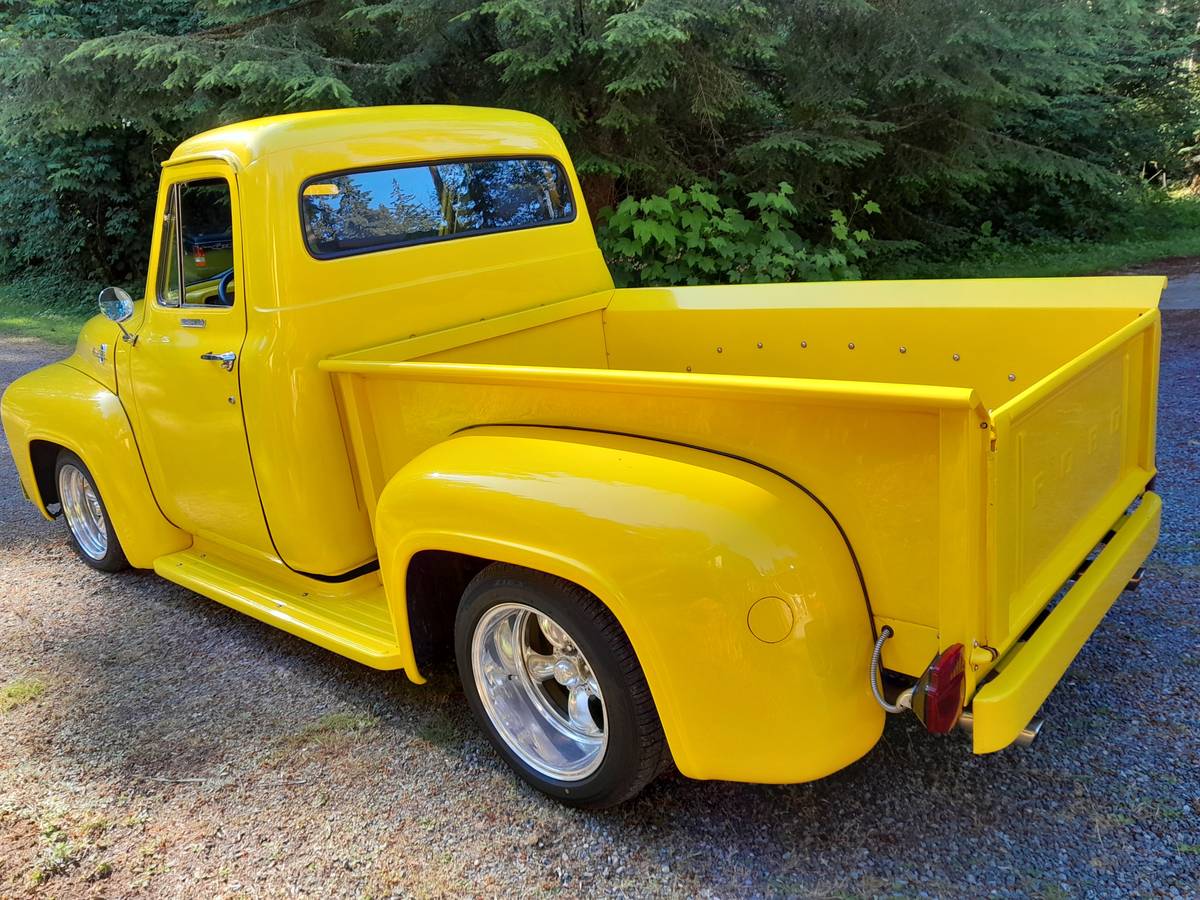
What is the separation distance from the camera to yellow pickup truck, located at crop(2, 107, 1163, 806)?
210 centimetres

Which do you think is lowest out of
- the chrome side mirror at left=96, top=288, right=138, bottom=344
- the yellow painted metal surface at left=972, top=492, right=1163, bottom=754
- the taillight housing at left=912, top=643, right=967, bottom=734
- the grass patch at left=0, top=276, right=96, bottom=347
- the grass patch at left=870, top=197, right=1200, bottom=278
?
the grass patch at left=870, top=197, right=1200, bottom=278

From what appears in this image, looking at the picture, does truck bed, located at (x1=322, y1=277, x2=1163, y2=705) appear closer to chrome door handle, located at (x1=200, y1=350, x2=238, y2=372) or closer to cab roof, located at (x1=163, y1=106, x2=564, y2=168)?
chrome door handle, located at (x1=200, y1=350, x2=238, y2=372)

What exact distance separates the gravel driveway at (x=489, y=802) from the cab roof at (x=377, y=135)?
190 centimetres

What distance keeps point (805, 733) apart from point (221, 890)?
1.59 m

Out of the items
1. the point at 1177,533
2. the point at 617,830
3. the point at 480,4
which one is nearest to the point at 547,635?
the point at 617,830

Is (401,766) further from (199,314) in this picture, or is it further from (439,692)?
(199,314)

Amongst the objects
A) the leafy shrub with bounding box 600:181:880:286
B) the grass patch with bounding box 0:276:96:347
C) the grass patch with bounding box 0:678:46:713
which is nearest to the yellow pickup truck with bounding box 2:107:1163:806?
the grass patch with bounding box 0:678:46:713

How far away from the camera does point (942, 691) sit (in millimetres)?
2000

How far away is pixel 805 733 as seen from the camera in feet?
7.00

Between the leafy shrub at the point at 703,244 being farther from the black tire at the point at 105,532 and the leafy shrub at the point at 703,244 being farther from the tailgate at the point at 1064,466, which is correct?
the tailgate at the point at 1064,466

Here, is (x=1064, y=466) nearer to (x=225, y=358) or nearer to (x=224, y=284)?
(x=225, y=358)

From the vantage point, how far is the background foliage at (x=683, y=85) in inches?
281

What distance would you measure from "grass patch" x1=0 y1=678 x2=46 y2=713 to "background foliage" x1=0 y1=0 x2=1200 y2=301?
4.85 m

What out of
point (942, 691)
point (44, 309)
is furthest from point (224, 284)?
point (44, 309)
